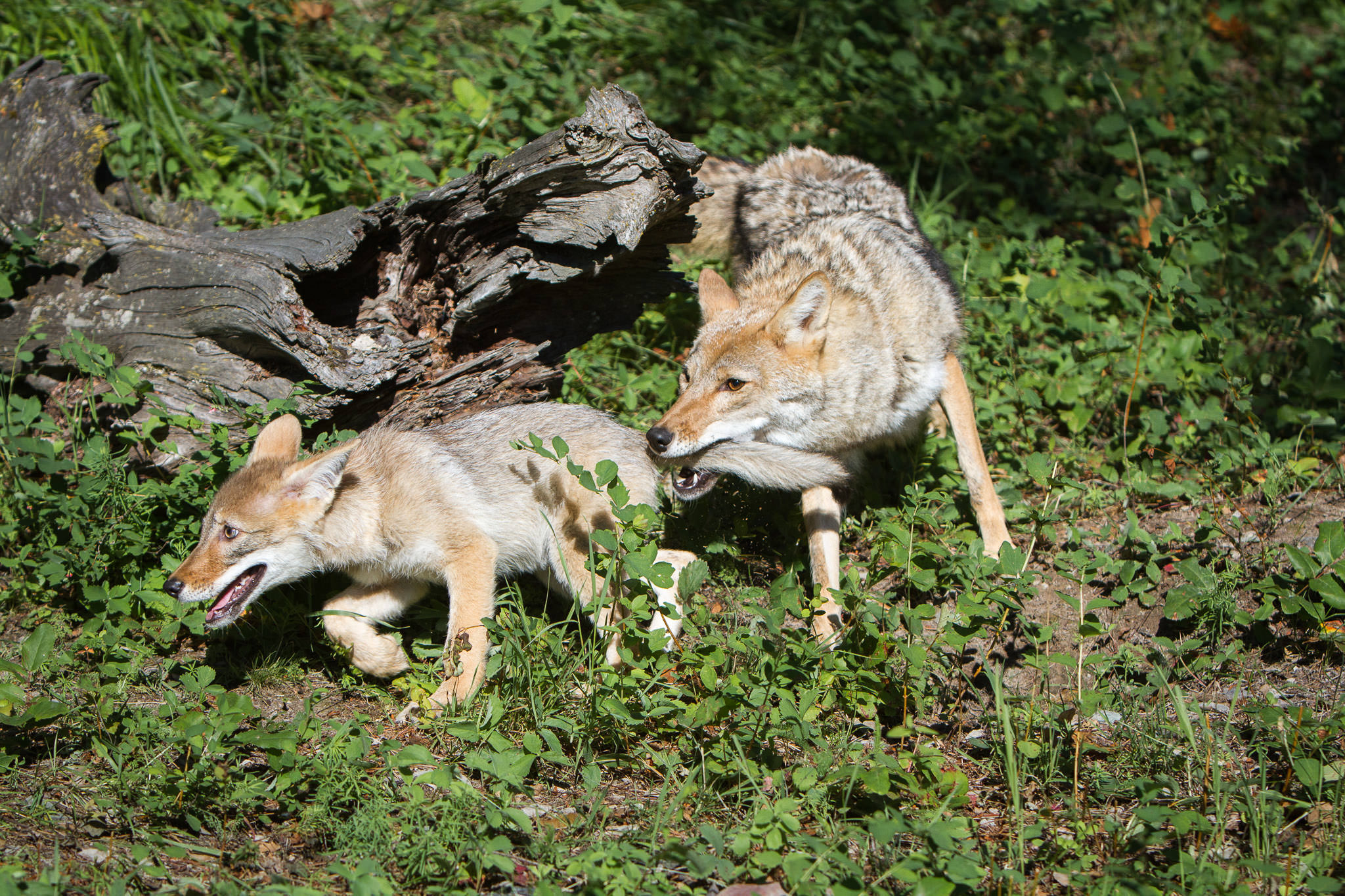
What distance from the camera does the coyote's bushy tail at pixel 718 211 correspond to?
6.42 meters

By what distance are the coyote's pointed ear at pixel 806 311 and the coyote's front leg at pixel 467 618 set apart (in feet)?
5.59

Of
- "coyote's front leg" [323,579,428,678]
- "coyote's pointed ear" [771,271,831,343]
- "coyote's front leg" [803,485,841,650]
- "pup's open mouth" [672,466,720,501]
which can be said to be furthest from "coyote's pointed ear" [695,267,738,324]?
"coyote's front leg" [323,579,428,678]

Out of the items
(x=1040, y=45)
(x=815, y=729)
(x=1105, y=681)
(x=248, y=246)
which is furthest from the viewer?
(x=1040, y=45)

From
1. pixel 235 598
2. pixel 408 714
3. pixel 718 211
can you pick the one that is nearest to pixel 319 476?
pixel 235 598

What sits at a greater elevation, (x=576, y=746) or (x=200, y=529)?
(x=200, y=529)

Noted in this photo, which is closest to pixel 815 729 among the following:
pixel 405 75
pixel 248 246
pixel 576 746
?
pixel 576 746

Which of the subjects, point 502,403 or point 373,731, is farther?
point 502,403

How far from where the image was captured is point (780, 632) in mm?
3572

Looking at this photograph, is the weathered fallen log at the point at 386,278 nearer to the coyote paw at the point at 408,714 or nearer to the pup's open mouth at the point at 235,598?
the pup's open mouth at the point at 235,598

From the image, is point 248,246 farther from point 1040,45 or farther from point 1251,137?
point 1251,137

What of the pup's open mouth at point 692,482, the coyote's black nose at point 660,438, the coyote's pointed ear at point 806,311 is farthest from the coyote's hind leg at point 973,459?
the coyote's black nose at point 660,438

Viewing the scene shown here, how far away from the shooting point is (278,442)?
400 centimetres

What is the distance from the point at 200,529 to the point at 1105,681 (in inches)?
150

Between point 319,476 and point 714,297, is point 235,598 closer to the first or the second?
point 319,476
